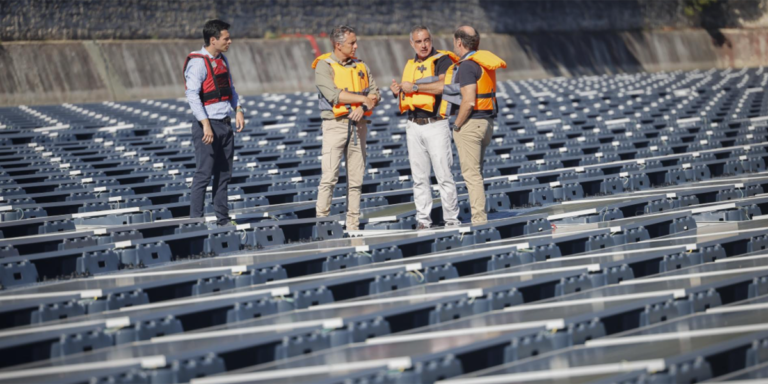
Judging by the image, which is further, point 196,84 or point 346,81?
point 346,81

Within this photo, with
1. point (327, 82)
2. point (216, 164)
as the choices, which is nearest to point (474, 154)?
point (327, 82)

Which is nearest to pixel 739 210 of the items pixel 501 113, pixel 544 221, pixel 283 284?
pixel 544 221

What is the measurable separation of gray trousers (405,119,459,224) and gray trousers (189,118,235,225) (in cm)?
162

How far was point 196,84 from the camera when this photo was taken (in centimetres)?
930

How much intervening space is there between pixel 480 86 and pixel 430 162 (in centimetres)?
83

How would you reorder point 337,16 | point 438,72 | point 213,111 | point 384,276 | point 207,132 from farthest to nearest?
point 337,16 < point 438,72 < point 213,111 < point 207,132 < point 384,276

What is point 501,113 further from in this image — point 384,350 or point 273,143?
point 384,350

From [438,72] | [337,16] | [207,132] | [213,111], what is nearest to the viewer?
[207,132]

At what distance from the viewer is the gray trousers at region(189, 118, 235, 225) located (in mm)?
9406

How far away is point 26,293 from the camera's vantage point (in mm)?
6895

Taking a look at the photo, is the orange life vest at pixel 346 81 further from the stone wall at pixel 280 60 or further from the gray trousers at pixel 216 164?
the stone wall at pixel 280 60

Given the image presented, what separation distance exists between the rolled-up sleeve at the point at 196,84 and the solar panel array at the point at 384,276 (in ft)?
3.26

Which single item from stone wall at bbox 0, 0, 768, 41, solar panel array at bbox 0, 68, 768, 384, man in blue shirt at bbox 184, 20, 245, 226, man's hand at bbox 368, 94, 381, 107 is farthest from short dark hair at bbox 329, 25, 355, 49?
stone wall at bbox 0, 0, 768, 41

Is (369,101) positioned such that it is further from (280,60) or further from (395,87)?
(280,60)
